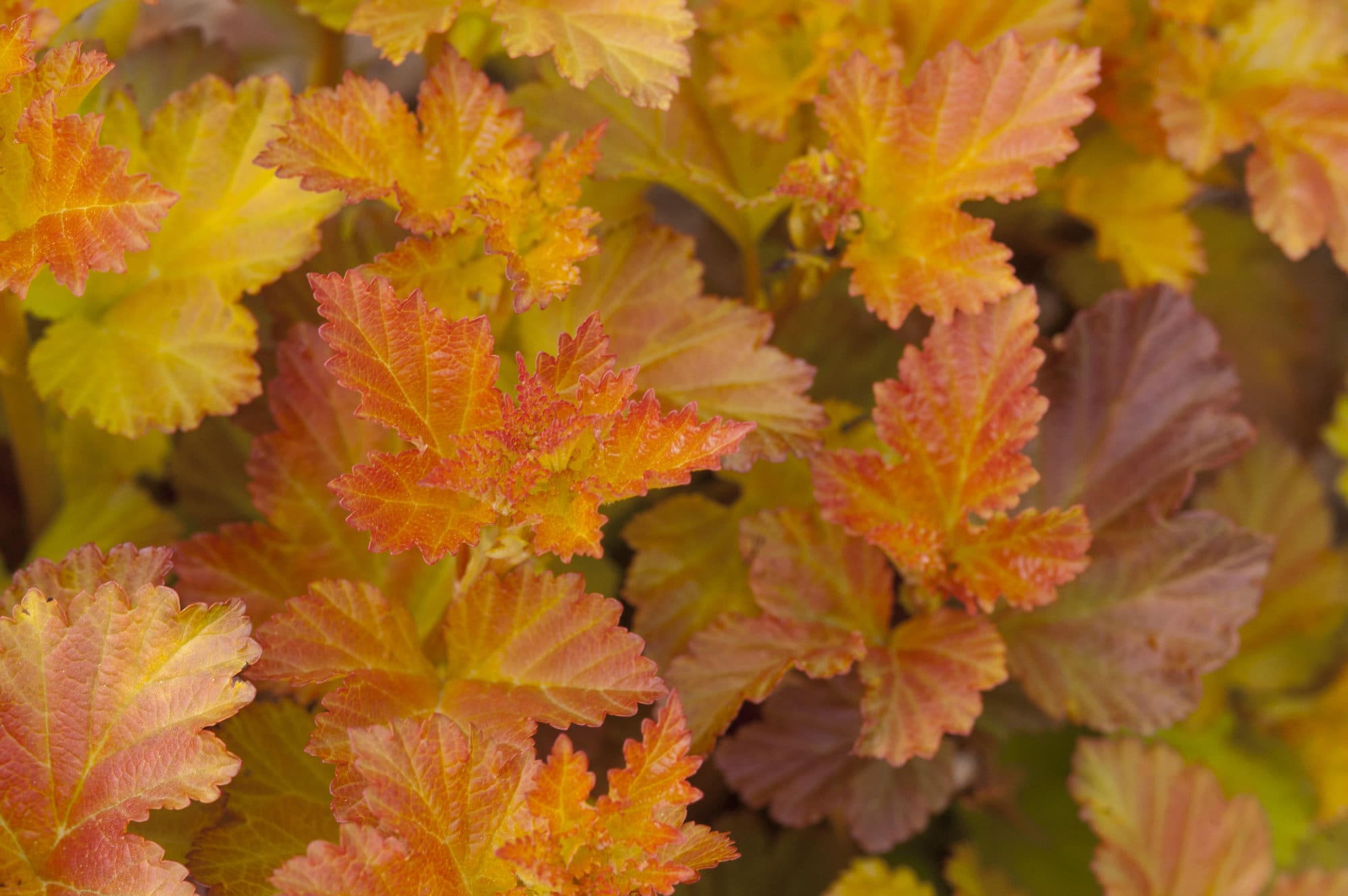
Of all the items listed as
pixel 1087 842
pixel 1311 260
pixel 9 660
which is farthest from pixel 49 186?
pixel 1311 260

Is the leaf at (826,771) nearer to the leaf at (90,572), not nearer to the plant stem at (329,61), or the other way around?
the leaf at (90,572)

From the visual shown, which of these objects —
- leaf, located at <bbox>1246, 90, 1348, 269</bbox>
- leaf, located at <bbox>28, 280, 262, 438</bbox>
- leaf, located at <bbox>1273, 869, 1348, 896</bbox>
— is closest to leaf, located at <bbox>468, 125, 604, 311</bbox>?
leaf, located at <bbox>28, 280, 262, 438</bbox>

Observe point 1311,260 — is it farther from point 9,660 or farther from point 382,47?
point 9,660

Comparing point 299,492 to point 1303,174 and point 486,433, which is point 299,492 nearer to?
point 486,433

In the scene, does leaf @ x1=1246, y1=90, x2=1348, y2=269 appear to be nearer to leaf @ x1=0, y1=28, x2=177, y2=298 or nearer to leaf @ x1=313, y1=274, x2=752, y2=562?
leaf @ x1=313, y1=274, x2=752, y2=562

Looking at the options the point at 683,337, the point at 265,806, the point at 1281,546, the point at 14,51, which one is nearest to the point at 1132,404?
the point at 683,337
